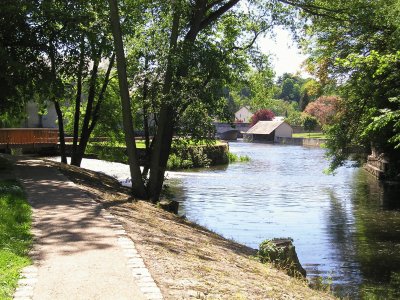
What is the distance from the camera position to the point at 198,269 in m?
7.83

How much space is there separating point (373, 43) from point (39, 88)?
1227cm

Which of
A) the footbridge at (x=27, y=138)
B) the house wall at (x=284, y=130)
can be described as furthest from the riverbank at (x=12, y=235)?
the house wall at (x=284, y=130)

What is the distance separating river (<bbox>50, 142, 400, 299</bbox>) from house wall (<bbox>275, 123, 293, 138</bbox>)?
6648cm

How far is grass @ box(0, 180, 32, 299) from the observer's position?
6.23 m

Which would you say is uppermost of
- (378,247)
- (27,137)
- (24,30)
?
(24,30)

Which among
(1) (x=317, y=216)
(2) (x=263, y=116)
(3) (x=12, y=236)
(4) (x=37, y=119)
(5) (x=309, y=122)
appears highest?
(2) (x=263, y=116)

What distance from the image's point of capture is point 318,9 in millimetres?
18203

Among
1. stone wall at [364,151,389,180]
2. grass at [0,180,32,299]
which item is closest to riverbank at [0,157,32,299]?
grass at [0,180,32,299]

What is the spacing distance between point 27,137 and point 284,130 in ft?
267

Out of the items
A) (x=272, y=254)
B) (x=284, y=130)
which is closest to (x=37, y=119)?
(x=272, y=254)

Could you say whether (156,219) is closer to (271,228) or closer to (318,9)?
(271,228)

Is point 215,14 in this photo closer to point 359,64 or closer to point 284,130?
point 359,64

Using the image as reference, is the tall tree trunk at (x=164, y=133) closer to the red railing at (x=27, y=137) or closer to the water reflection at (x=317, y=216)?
the water reflection at (x=317, y=216)

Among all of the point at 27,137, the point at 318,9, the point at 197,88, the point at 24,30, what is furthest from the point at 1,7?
the point at 27,137
